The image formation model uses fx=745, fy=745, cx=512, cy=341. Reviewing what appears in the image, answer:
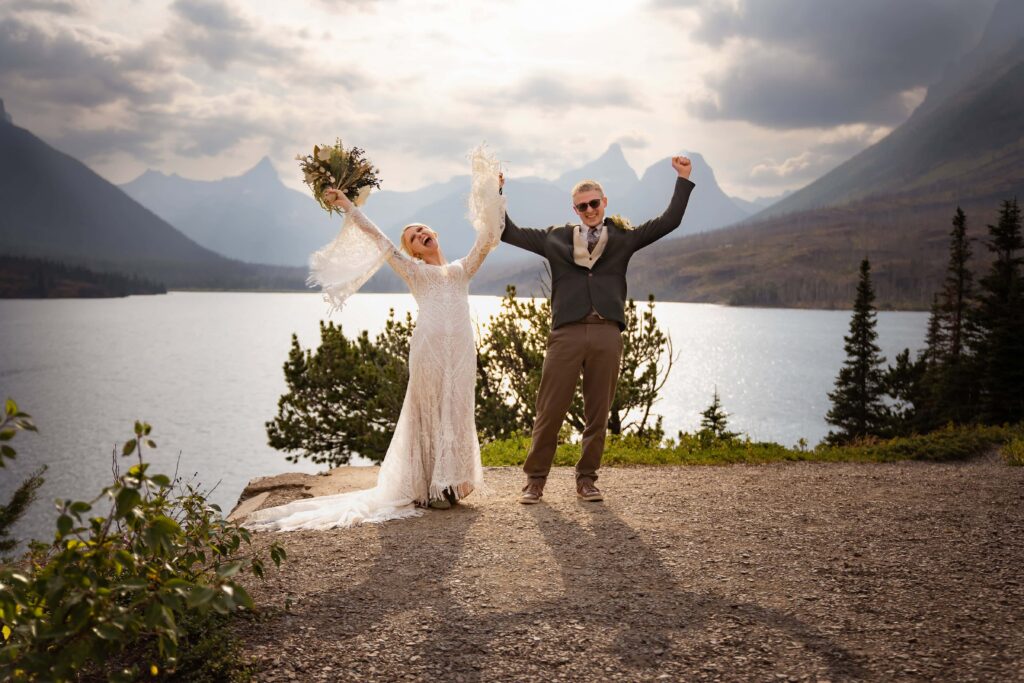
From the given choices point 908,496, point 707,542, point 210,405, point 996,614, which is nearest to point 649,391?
point 908,496

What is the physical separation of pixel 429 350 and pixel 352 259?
1193 millimetres

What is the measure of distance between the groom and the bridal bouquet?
1484 mm

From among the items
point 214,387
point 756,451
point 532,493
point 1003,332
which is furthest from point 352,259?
point 214,387

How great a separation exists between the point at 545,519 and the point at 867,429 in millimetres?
45380

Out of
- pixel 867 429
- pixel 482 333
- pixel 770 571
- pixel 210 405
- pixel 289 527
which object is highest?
pixel 482 333

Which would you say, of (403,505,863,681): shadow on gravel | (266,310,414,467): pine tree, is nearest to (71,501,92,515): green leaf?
(403,505,863,681): shadow on gravel

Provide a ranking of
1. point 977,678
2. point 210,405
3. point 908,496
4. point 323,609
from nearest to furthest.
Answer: point 977,678, point 323,609, point 908,496, point 210,405

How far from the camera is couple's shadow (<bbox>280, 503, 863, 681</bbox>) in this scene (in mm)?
3904

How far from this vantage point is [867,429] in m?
46.2

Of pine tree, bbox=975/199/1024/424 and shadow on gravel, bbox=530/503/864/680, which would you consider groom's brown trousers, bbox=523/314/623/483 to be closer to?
shadow on gravel, bbox=530/503/864/680

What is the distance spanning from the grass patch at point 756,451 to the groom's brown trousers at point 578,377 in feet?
8.61

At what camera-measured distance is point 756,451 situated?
1027cm

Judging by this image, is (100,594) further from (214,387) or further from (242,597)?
(214,387)

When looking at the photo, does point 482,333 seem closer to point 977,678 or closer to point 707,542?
point 707,542
